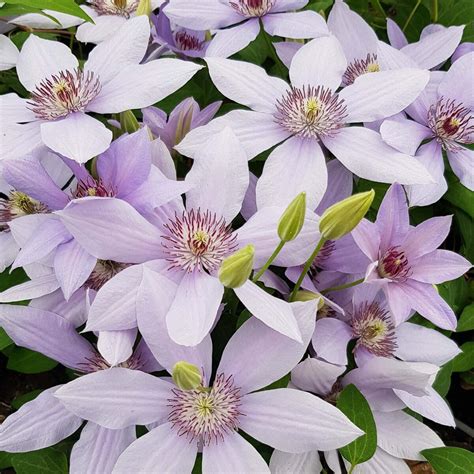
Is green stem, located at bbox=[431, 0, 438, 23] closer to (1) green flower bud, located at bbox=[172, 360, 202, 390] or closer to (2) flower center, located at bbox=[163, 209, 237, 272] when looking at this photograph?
(2) flower center, located at bbox=[163, 209, 237, 272]

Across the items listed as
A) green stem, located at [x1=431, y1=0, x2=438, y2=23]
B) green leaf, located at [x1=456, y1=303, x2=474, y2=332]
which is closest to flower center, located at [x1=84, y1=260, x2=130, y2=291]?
green leaf, located at [x1=456, y1=303, x2=474, y2=332]

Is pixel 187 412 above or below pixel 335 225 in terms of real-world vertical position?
below

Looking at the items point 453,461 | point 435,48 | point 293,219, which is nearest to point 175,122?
point 293,219

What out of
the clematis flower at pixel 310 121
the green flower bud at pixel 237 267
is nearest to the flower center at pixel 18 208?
the clematis flower at pixel 310 121

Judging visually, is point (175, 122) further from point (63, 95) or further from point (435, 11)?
point (435, 11)

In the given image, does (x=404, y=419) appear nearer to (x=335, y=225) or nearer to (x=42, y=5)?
(x=335, y=225)

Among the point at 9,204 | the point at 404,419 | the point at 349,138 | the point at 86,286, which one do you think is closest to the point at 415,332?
the point at 404,419

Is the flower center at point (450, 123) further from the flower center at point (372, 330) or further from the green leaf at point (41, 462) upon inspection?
the green leaf at point (41, 462)
